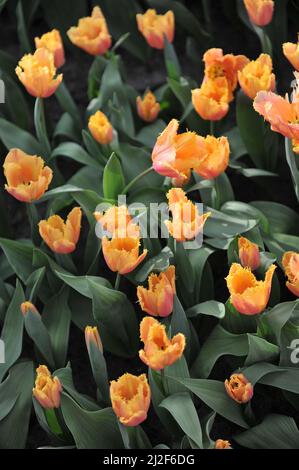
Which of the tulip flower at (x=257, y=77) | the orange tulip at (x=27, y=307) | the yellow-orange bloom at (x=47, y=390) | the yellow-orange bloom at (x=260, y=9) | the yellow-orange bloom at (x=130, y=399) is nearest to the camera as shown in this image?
the yellow-orange bloom at (x=130, y=399)

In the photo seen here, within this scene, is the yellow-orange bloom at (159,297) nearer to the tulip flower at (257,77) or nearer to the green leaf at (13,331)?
the green leaf at (13,331)

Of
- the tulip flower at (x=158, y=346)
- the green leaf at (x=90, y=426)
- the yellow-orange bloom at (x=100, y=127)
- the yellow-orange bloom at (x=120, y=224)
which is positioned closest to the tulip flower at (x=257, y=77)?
the yellow-orange bloom at (x=100, y=127)

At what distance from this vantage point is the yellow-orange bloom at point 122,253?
4.99 ft

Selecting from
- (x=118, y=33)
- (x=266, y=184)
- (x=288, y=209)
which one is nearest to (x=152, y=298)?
(x=288, y=209)

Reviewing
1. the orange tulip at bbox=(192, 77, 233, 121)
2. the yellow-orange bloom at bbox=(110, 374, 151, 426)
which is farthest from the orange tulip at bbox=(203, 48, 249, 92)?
the yellow-orange bloom at bbox=(110, 374, 151, 426)

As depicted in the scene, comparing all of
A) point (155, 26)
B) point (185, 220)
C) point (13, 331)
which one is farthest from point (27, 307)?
point (155, 26)

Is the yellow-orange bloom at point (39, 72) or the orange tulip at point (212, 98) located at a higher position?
the yellow-orange bloom at point (39, 72)

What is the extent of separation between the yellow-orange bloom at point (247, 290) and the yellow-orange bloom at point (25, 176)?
0.44 meters

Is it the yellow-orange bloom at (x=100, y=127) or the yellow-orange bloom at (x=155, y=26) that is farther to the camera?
the yellow-orange bloom at (x=155, y=26)

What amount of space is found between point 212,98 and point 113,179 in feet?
0.90

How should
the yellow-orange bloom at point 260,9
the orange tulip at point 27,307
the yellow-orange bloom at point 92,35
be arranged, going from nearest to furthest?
1. the orange tulip at point 27,307
2. the yellow-orange bloom at point 260,9
3. the yellow-orange bloom at point 92,35

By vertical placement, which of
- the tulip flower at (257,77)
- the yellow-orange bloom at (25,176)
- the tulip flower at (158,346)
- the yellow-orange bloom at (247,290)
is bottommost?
the tulip flower at (158,346)

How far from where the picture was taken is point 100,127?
1.86m
